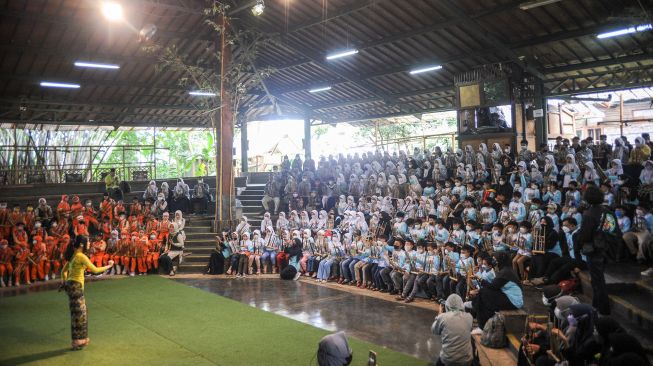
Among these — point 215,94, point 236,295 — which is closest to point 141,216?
point 215,94

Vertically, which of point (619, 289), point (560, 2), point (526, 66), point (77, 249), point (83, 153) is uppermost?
point (560, 2)

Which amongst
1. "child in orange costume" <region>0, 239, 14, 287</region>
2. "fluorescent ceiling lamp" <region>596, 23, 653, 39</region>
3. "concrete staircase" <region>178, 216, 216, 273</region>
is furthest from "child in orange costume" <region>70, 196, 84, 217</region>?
"fluorescent ceiling lamp" <region>596, 23, 653, 39</region>

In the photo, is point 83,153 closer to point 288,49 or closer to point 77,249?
point 288,49

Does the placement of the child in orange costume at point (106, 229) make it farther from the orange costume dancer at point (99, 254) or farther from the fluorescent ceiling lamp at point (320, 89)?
the fluorescent ceiling lamp at point (320, 89)

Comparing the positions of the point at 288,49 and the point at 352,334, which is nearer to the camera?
the point at 352,334

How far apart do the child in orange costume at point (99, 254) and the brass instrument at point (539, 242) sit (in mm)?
11018

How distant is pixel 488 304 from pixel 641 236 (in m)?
3.92

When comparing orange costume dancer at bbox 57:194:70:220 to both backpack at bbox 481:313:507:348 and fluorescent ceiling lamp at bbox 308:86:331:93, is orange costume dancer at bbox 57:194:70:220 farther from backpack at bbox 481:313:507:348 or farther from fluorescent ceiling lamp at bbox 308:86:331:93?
backpack at bbox 481:313:507:348

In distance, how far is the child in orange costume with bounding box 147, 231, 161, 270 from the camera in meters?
13.6

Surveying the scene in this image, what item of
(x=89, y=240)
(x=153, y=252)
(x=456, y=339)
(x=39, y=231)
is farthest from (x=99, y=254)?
(x=456, y=339)

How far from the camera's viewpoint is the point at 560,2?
12.0 m

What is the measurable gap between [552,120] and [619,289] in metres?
14.2

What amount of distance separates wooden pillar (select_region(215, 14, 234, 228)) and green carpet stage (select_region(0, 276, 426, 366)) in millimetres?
5552

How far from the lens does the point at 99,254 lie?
13.4 metres
